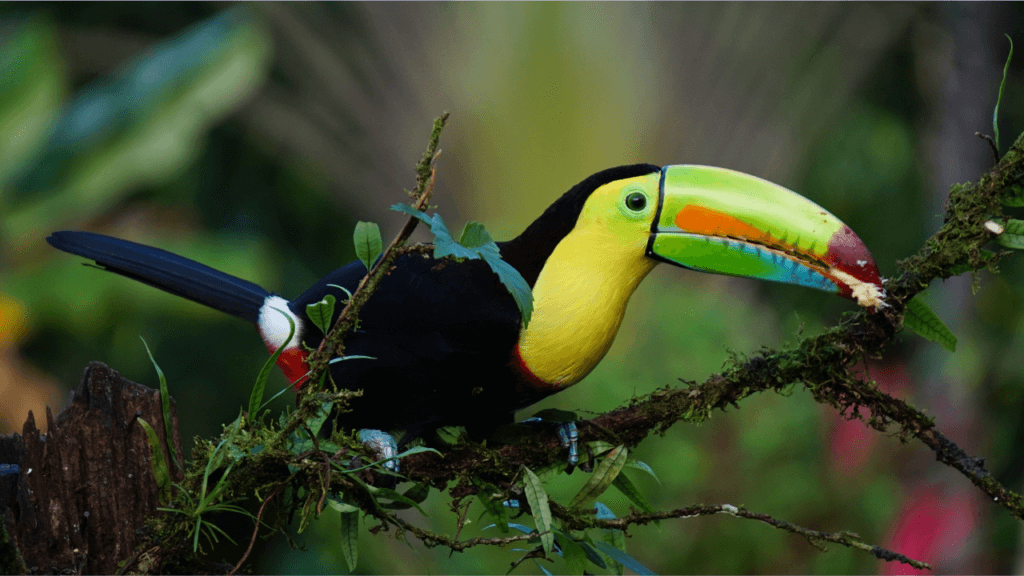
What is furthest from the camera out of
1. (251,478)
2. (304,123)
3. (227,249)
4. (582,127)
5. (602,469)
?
(304,123)

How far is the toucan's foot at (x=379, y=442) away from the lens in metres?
0.95

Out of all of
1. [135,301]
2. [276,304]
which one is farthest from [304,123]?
Answer: [276,304]

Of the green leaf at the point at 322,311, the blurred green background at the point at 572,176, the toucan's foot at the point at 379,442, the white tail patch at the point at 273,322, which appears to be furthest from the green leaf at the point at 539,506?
the blurred green background at the point at 572,176

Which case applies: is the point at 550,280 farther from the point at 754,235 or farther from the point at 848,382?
the point at 848,382

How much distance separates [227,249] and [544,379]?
1.80 metres

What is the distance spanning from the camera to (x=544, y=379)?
3.15 feet

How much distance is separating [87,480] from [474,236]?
0.49 m

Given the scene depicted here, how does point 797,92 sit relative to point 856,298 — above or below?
above

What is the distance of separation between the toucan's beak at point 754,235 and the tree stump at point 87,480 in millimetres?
595

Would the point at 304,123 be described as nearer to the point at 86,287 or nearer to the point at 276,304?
the point at 86,287

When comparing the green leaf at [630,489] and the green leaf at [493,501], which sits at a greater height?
the green leaf at [630,489]

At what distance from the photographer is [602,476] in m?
0.91

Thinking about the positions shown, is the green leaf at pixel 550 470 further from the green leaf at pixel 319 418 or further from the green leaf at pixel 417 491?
the green leaf at pixel 319 418

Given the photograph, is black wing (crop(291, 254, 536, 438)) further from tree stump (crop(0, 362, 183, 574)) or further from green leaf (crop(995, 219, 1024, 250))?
green leaf (crop(995, 219, 1024, 250))
